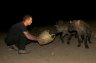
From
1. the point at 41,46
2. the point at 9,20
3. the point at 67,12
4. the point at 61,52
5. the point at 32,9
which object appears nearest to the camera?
the point at 61,52

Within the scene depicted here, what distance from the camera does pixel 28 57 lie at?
8633 mm

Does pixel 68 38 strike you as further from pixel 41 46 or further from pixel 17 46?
pixel 17 46

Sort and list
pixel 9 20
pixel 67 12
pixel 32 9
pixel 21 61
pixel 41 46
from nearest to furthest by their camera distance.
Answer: pixel 21 61
pixel 41 46
pixel 9 20
pixel 67 12
pixel 32 9

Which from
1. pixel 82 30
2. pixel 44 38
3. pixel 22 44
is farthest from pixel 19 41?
pixel 82 30

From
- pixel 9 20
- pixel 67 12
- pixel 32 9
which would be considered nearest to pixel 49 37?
pixel 9 20

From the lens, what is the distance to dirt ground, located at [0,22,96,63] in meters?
8.33

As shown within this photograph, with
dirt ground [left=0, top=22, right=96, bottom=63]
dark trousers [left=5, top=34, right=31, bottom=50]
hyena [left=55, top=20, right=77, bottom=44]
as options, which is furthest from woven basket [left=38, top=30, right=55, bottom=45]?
hyena [left=55, top=20, right=77, bottom=44]

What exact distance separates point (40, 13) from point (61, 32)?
16.7 feet

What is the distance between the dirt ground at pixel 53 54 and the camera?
8.33 metres

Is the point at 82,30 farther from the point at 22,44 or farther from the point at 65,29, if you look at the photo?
the point at 22,44

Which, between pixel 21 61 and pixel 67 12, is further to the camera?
pixel 67 12

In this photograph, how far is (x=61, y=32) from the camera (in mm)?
10141

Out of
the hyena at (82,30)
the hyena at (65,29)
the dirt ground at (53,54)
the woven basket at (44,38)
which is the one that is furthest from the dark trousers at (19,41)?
the hyena at (82,30)

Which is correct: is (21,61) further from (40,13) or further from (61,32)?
(40,13)
